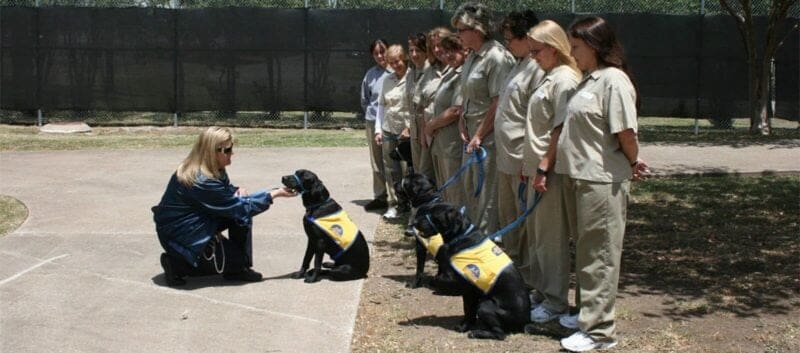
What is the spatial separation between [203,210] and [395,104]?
3152 millimetres

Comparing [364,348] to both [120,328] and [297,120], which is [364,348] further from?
[297,120]

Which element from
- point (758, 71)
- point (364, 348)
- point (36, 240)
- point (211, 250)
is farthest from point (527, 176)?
point (758, 71)

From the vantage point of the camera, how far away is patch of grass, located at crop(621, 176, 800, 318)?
22.1 feet

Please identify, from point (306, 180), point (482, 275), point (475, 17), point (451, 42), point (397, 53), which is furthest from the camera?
point (397, 53)

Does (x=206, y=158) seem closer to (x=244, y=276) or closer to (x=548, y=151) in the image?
(x=244, y=276)

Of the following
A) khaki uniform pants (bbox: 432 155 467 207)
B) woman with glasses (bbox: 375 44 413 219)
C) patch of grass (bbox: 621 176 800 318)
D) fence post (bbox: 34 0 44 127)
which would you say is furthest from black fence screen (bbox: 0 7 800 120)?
khaki uniform pants (bbox: 432 155 467 207)

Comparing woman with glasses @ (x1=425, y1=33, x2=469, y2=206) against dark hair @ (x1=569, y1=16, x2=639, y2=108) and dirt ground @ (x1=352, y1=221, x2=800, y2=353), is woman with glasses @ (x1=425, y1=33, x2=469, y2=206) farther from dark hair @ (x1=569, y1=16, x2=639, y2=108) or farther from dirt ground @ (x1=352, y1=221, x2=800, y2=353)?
dark hair @ (x1=569, y1=16, x2=639, y2=108)

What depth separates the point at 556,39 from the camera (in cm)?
578

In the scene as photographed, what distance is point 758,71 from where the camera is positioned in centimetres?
1800

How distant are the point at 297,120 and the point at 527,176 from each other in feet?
44.5

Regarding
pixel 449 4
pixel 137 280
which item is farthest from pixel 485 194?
pixel 449 4

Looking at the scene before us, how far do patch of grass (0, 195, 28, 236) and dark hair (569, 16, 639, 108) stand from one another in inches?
221

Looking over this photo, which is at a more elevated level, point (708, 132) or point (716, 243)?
point (708, 132)

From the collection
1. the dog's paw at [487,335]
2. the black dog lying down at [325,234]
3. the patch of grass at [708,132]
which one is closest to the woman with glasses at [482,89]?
the black dog lying down at [325,234]
